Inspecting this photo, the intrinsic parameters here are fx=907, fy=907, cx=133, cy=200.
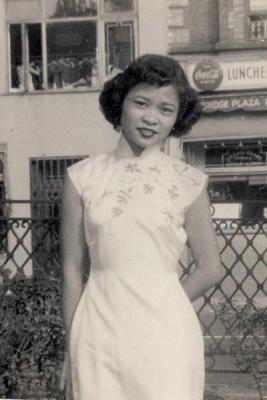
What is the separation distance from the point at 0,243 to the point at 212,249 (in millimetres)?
3269

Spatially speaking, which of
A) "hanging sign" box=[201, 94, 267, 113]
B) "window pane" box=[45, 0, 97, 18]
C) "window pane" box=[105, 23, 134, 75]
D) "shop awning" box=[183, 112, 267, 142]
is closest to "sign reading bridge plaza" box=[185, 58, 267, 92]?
"hanging sign" box=[201, 94, 267, 113]

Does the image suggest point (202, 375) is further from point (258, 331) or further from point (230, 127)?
point (230, 127)

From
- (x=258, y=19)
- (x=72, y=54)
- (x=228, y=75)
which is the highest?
(x=258, y=19)

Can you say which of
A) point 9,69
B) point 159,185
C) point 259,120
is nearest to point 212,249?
point 159,185

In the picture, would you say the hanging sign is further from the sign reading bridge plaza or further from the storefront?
the sign reading bridge plaza

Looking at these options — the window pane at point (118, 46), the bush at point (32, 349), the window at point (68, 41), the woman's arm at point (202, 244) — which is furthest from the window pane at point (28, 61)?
the woman's arm at point (202, 244)

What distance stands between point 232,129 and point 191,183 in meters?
12.2

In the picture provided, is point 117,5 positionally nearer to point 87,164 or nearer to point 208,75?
point 208,75

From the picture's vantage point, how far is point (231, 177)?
14805 millimetres

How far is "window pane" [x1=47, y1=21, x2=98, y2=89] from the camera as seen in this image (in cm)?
1518

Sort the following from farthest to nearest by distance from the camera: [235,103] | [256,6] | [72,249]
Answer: [256,6]
[235,103]
[72,249]

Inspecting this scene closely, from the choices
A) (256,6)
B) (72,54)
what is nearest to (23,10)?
(72,54)

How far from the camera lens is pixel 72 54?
599 inches

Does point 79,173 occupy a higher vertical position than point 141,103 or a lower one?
lower
